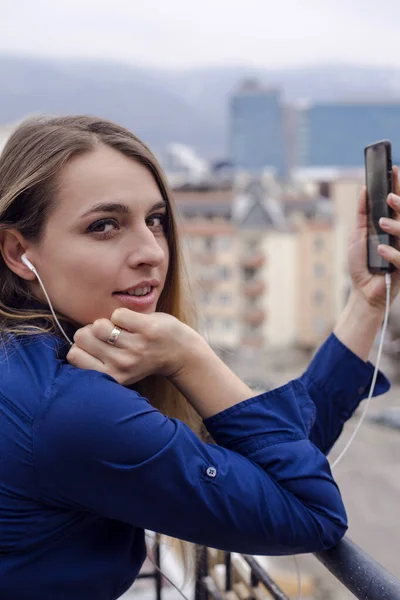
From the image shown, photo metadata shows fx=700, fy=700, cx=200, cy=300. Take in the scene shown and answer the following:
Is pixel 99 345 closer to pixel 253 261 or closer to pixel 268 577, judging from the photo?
pixel 268 577

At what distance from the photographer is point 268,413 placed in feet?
2.55

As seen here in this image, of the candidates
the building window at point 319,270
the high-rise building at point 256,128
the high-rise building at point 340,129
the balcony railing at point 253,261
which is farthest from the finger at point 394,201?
the high-rise building at point 256,128

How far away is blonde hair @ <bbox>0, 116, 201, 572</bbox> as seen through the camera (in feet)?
2.69

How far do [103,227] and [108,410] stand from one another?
0.77 ft

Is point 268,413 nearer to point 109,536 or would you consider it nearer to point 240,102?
point 109,536

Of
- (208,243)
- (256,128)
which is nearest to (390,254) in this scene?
(208,243)

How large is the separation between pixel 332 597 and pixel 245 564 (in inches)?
539

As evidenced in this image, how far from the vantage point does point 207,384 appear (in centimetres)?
81

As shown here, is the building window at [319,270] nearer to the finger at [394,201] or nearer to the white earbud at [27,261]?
the finger at [394,201]

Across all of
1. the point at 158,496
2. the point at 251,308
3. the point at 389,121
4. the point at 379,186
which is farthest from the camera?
the point at 389,121

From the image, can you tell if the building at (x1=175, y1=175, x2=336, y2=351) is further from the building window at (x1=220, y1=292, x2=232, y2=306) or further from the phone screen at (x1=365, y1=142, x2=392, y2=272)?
the phone screen at (x1=365, y1=142, x2=392, y2=272)

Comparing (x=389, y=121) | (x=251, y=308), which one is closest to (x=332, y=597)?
(x=251, y=308)

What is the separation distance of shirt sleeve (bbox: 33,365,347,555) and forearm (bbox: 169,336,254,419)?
0.16 feet

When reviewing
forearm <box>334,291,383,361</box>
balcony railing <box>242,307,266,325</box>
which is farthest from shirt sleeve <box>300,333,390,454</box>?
balcony railing <box>242,307,266,325</box>
